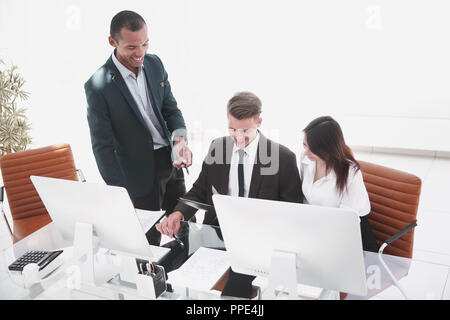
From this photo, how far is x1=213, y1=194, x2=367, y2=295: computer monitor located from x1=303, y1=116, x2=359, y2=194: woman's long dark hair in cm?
69

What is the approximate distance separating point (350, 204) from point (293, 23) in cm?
351

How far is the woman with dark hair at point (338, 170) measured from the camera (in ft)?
6.58

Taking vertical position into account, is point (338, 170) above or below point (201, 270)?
above

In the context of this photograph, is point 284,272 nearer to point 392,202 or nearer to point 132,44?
point 392,202

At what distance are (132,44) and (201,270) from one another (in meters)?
1.28

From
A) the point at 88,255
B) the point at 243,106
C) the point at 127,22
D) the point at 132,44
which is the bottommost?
the point at 88,255

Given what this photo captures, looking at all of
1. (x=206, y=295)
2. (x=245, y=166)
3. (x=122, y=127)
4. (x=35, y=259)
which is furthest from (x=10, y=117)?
(x=206, y=295)

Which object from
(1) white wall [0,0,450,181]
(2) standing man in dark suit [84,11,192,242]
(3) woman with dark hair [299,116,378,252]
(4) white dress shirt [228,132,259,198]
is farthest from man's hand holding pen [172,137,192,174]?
(1) white wall [0,0,450,181]

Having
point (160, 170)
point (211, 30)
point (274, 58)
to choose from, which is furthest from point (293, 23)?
point (160, 170)

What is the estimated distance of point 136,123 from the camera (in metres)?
2.55

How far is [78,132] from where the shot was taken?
6.21m

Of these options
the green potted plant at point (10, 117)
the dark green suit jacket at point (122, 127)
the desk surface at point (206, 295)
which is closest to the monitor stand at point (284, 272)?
the desk surface at point (206, 295)

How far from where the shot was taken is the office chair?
2.80 meters

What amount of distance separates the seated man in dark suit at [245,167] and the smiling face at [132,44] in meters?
0.60
